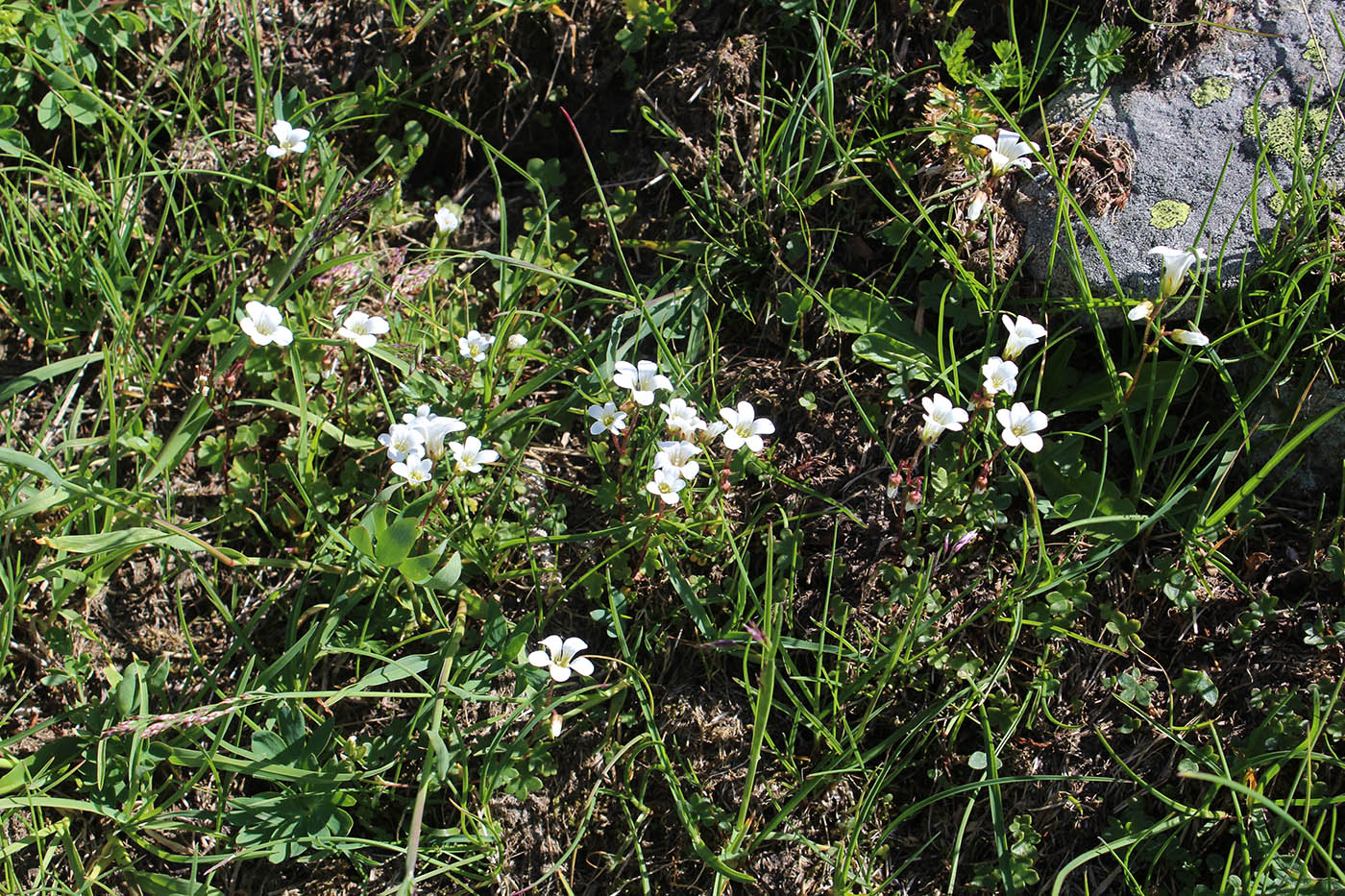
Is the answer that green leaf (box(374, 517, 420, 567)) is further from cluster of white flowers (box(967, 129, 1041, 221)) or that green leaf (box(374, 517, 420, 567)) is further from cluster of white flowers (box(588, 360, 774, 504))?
cluster of white flowers (box(967, 129, 1041, 221))

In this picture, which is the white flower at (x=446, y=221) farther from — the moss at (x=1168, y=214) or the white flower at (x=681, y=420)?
the moss at (x=1168, y=214)

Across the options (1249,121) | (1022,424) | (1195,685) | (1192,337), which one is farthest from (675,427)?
(1249,121)

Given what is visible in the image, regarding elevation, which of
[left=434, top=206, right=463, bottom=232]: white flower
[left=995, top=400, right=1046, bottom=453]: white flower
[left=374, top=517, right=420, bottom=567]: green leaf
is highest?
[left=995, top=400, right=1046, bottom=453]: white flower

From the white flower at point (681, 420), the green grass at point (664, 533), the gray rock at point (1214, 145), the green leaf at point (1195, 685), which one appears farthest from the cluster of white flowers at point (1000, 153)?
the green leaf at point (1195, 685)

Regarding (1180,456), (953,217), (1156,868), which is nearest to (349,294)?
(953,217)

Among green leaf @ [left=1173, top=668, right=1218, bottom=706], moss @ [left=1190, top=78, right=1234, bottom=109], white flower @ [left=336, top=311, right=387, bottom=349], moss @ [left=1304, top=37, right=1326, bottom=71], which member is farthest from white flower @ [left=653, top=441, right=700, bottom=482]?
moss @ [left=1304, top=37, right=1326, bottom=71]

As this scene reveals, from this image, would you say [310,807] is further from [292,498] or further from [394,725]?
[292,498]

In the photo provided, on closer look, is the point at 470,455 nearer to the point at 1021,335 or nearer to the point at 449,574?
the point at 449,574
